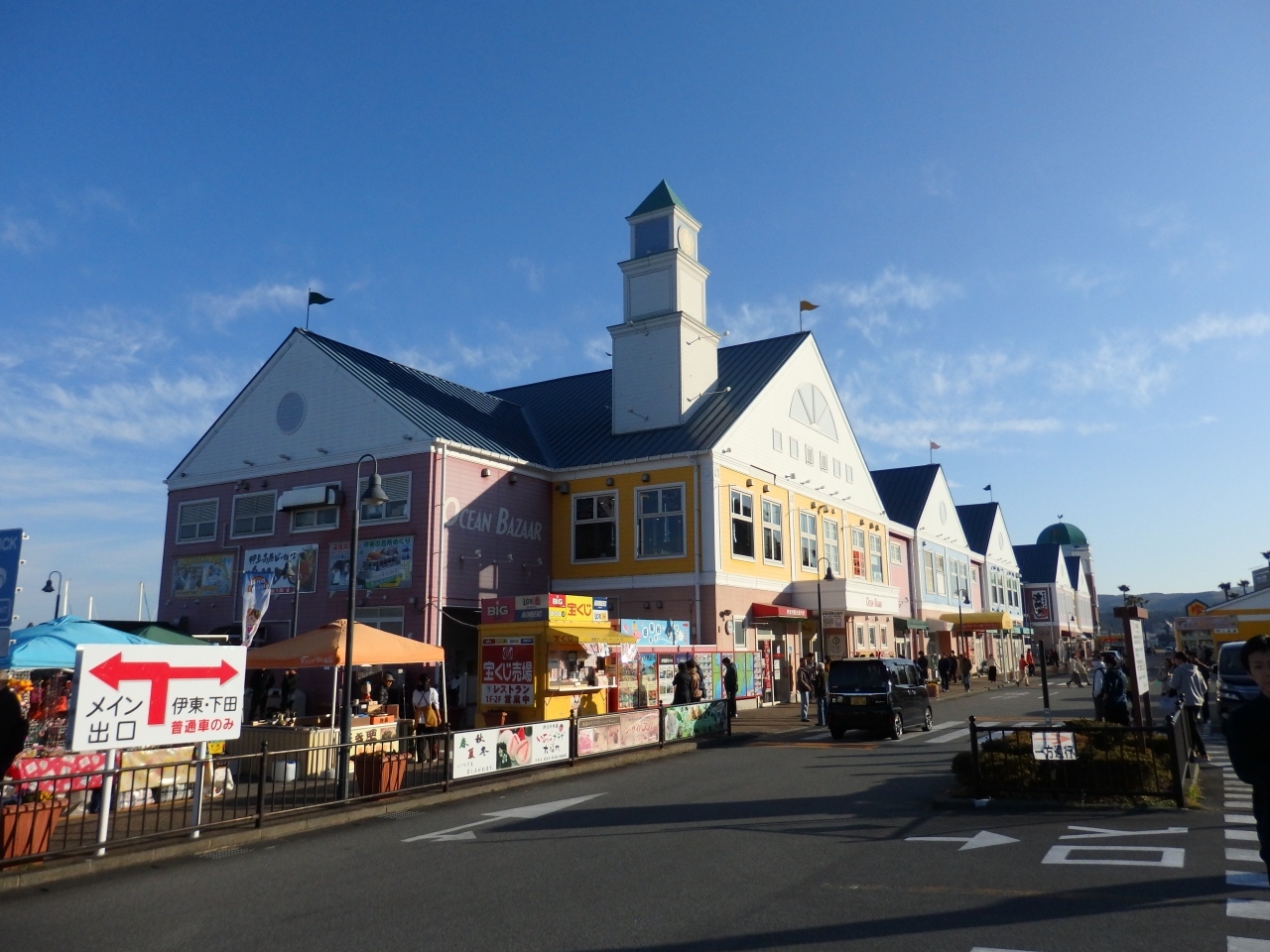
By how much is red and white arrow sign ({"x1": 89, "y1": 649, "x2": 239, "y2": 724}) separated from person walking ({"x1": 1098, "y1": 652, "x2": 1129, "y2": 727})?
49.2ft

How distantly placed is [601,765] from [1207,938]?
12.4m

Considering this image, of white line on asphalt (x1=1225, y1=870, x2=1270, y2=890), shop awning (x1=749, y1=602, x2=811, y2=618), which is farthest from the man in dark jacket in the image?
shop awning (x1=749, y1=602, x2=811, y2=618)

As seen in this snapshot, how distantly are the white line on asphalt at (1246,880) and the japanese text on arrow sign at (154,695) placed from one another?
11185 mm

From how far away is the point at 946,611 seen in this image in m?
54.2

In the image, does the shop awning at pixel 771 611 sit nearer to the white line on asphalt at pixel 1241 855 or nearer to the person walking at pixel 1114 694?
the person walking at pixel 1114 694

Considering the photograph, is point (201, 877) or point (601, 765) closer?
point (201, 877)

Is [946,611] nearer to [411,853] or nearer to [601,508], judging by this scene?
[601,508]

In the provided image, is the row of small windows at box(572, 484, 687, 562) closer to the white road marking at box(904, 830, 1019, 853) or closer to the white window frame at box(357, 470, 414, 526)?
the white window frame at box(357, 470, 414, 526)

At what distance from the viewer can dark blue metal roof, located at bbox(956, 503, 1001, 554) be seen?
66.0m

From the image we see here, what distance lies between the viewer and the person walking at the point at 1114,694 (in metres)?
16.9

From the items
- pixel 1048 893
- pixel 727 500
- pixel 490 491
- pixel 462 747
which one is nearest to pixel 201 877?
pixel 462 747

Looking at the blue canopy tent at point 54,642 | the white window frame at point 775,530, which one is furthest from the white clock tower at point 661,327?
the blue canopy tent at point 54,642

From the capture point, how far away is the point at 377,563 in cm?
2828

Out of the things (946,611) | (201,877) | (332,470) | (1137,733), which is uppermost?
(332,470)
